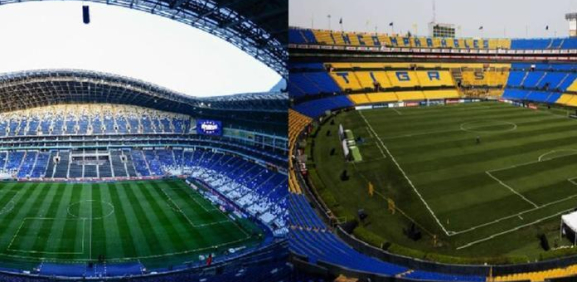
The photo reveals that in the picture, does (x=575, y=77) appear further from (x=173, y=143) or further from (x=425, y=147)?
(x=173, y=143)

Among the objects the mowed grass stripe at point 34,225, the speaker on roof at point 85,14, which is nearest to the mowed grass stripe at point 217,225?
the mowed grass stripe at point 34,225

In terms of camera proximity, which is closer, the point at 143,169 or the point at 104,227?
the point at 104,227

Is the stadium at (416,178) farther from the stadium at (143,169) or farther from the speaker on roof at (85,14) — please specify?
the speaker on roof at (85,14)

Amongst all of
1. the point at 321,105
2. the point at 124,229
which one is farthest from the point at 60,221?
the point at 321,105

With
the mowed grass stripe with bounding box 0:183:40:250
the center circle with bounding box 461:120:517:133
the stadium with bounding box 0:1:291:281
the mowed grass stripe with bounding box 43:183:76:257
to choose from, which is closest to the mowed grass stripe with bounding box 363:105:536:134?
the center circle with bounding box 461:120:517:133

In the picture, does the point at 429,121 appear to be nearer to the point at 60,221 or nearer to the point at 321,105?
the point at 321,105

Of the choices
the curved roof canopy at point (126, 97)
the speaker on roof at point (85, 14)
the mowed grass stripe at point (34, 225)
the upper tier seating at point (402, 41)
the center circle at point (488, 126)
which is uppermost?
the upper tier seating at point (402, 41)
